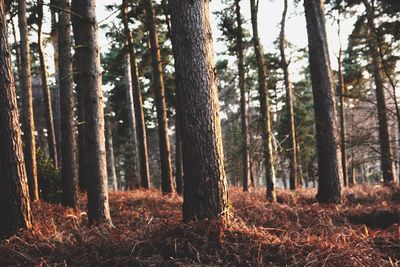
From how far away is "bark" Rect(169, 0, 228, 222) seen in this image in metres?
3.95

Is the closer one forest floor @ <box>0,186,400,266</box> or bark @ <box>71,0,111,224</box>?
forest floor @ <box>0,186,400,266</box>

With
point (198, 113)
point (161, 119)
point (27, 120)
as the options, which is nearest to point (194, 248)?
point (198, 113)

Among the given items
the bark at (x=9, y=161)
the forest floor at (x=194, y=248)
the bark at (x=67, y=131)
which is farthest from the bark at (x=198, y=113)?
the bark at (x=67, y=131)

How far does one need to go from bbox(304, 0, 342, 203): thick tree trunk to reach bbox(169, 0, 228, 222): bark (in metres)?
5.92

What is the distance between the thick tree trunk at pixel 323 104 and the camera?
9.04 meters

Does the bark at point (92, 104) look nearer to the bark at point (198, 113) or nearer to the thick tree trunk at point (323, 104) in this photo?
the bark at point (198, 113)

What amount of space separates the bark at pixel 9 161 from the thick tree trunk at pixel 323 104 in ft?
23.5

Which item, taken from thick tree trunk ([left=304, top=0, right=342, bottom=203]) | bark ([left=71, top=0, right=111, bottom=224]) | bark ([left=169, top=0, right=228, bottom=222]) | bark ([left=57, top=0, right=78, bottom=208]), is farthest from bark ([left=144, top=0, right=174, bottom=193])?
bark ([left=169, top=0, right=228, bottom=222])

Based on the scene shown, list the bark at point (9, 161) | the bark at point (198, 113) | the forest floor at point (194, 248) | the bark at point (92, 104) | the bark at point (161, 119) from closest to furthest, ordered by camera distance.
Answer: the forest floor at point (194, 248)
the bark at point (198, 113)
the bark at point (9, 161)
the bark at point (92, 104)
the bark at point (161, 119)

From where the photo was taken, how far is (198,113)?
4008mm

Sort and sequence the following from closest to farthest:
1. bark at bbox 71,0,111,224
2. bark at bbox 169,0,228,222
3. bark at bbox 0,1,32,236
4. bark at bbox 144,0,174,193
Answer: bark at bbox 169,0,228,222
bark at bbox 0,1,32,236
bark at bbox 71,0,111,224
bark at bbox 144,0,174,193

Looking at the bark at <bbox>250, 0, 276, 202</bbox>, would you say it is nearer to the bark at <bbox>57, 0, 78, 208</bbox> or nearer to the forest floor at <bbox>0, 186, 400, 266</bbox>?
the forest floor at <bbox>0, 186, 400, 266</bbox>

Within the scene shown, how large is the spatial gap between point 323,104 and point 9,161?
761cm

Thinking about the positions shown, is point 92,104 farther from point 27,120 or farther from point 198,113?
point 27,120
